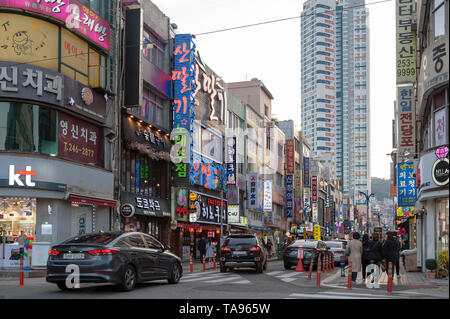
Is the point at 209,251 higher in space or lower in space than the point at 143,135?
lower

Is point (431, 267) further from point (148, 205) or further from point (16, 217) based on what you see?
point (148, 205)

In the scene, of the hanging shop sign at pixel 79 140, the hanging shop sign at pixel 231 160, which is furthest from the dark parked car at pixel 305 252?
the hanging shop sign at pixel 231 160

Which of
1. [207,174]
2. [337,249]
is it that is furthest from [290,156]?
[337,249]

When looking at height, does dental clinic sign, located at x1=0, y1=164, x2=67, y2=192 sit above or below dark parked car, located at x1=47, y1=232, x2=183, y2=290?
above

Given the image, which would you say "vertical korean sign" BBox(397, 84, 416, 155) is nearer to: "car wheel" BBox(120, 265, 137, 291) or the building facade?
the building facade

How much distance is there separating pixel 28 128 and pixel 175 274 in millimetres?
10289

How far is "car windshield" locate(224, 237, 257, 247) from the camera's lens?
24969 mm

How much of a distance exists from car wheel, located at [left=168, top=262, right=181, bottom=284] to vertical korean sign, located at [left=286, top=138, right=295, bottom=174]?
55260mm

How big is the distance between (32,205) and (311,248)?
12.6 m

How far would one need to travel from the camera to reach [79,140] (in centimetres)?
2714

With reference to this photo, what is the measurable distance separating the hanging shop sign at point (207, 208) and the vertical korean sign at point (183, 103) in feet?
8.91

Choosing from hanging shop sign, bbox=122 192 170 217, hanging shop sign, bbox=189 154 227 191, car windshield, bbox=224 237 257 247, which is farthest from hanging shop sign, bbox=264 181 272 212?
car windshield, bbox=224 237 257 247

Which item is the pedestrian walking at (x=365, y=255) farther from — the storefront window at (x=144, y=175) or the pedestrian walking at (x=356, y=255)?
the storefront window at (x=144, y=175)
